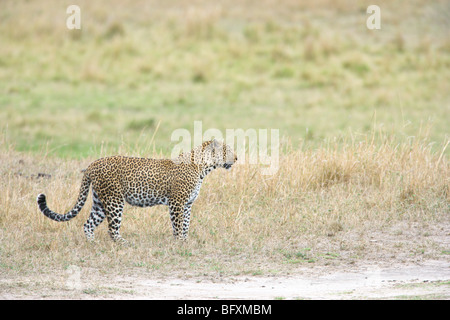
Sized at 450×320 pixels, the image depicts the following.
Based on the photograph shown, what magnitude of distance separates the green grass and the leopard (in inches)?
222

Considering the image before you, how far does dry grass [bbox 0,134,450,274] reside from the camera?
30.5ft

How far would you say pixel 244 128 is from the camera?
17.7 metres

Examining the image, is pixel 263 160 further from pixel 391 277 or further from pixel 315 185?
pixel 391 277

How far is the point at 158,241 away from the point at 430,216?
3.92m

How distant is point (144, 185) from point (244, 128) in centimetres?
836

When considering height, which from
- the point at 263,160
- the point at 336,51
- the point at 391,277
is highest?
the point at 336,51

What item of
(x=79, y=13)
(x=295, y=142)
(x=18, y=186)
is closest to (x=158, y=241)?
(x=18, y=186)

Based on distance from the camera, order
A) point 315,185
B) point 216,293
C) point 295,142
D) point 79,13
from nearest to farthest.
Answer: point 216,293 < point 315,185 < point 295,142 < point 79,13

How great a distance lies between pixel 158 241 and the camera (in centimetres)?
991

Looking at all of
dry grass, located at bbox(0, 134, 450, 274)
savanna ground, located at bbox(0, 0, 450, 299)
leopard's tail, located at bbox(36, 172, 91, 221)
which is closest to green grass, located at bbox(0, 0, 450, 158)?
savanna ground, located at bbox(0, 0, 450, 299)

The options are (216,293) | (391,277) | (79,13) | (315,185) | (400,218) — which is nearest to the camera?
(216,293)

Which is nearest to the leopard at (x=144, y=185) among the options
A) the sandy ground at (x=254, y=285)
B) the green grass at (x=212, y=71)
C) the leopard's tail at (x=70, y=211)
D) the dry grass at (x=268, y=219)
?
the leopard's tail at (x=70, y=211)

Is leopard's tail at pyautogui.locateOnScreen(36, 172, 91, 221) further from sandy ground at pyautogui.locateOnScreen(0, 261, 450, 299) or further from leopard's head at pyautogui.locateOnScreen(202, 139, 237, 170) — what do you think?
leopard's head at pyautogui.locateOnScreen(202, 139, 237, 170)

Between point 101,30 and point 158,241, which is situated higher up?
point 101,30
